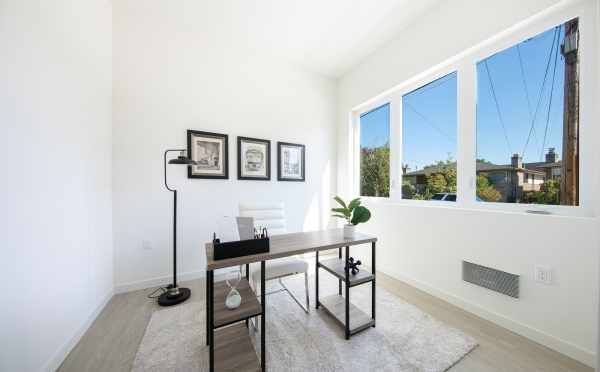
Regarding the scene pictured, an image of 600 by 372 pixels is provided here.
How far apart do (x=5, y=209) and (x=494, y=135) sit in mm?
3323

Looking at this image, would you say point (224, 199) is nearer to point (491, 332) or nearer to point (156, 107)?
point (156, 107)

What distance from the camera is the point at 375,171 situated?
298cm

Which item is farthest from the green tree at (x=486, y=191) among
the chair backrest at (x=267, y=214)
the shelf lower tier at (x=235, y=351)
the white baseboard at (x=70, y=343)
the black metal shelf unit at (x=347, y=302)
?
the white baseboard at (x=70, y=343)

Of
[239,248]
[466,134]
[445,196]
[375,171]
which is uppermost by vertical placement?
[466,134]

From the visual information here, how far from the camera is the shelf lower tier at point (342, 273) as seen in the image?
1.50 m

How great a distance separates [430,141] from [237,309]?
2.50 metres

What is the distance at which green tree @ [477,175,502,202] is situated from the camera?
1.79 meters

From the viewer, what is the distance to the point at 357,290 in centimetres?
221

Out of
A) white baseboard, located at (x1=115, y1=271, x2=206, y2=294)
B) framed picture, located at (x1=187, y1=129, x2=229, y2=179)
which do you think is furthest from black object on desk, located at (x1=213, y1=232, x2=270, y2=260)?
white baseboard, located at (x1=115, y1=271, x2=206, y2=294)

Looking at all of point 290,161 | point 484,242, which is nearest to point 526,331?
point 484,242

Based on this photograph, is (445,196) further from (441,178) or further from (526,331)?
(526,331)

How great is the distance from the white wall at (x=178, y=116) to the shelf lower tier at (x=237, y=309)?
4.19 feet

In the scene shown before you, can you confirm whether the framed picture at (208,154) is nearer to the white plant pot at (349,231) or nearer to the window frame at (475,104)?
the white plant pot at (349,231)

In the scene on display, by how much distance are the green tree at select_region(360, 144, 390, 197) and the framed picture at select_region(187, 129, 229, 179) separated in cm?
205
